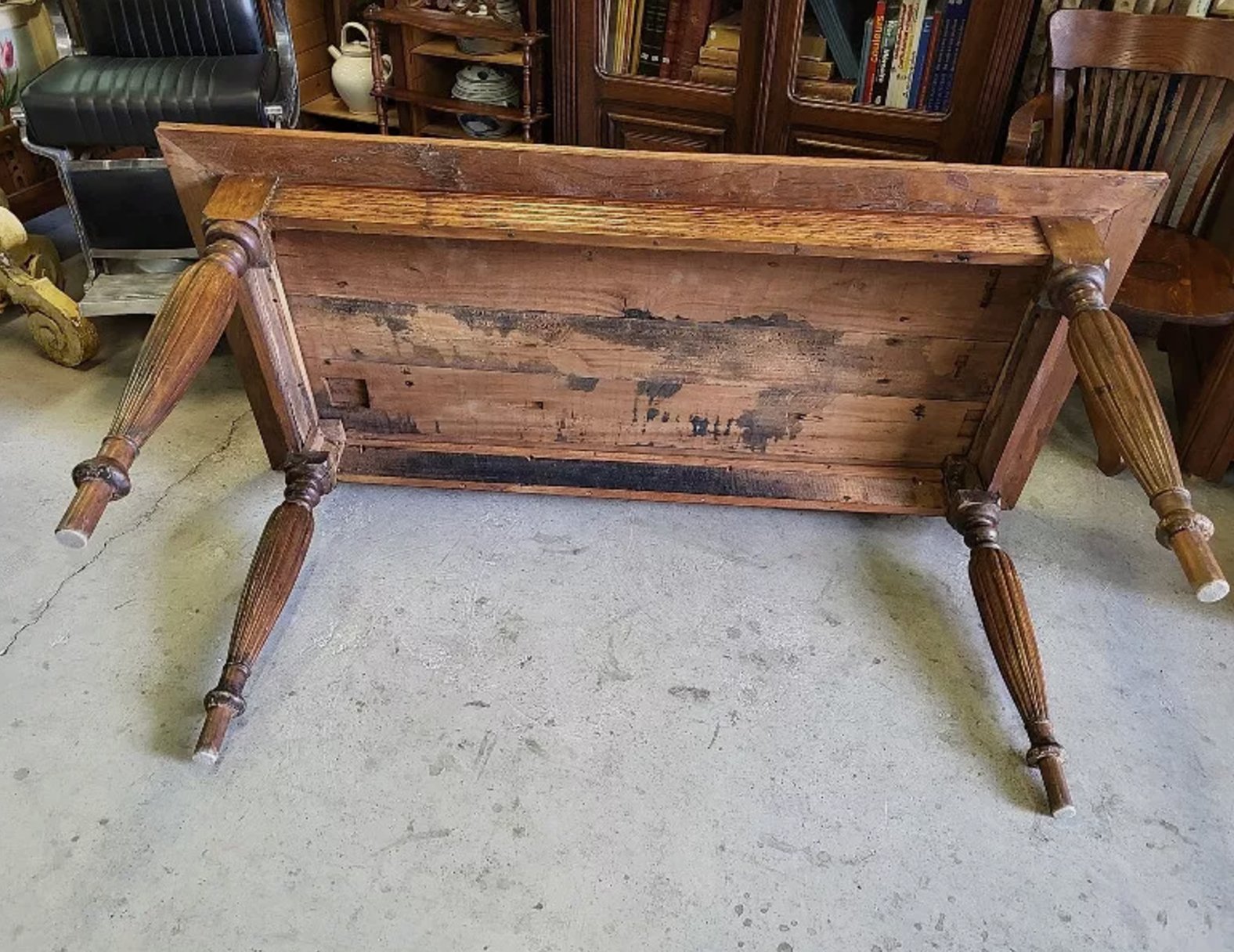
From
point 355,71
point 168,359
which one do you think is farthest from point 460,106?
point 168,359

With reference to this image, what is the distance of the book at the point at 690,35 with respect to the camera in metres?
2.23

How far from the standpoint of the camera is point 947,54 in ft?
6.82

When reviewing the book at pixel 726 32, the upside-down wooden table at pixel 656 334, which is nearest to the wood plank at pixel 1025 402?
the upside-down wooden table at pixel 656 334

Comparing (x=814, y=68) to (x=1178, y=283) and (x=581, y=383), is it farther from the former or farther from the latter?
(x=581, y=383)

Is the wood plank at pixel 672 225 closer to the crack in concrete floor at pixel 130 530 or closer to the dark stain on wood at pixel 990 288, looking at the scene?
the dark stain on wood at pixel 990 288

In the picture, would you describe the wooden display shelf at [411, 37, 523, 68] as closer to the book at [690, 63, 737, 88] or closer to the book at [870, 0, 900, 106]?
the book at [690, 63, 737, 88]

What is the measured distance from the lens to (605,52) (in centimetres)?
233

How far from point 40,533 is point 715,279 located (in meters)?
1.35

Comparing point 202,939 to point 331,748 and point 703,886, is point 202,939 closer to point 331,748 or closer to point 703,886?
point 331,748

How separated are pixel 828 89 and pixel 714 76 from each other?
285 millimetres

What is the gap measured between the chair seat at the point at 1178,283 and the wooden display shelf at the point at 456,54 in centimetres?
157

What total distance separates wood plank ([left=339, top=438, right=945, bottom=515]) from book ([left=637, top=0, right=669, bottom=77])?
1.19 metres

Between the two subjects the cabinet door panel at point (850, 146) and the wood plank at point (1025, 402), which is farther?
the cabinet door panel at point (850, 146)

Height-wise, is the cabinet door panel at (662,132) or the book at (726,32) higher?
the book at (726,32)
